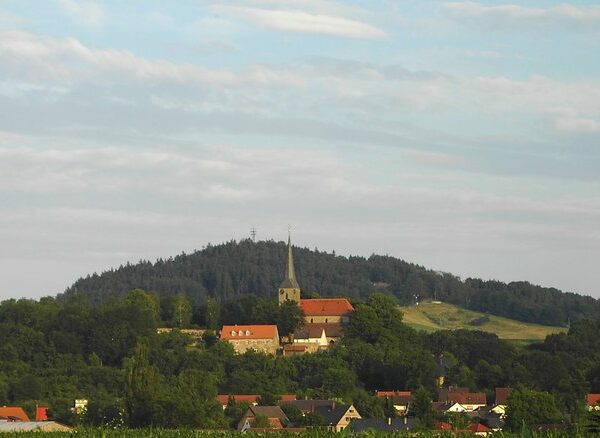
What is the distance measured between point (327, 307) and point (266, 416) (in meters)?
56.9

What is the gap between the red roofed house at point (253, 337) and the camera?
15138 centimetres

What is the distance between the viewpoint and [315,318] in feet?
541

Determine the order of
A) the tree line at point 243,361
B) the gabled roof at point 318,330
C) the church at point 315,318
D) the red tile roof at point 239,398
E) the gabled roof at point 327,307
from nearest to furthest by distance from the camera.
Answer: the red tile roof at point 239,398 < the tree line at point 243,361 < the church at point 315,318 < the gabled roof at point 318,330 < the gabled roof at point 327,307

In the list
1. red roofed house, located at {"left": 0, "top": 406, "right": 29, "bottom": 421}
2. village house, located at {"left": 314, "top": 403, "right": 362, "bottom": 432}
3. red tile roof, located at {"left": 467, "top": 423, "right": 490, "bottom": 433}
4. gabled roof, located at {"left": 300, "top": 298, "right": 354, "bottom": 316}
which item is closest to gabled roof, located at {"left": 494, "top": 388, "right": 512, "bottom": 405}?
village house, located at {"left": 314, "top": 403, "right": 362, "bottom": 432}

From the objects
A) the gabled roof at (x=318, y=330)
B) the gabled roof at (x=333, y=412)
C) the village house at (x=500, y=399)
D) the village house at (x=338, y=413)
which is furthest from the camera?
the gabled roof at (x=318, y=330)

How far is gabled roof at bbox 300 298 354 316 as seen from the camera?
16462 centimetres

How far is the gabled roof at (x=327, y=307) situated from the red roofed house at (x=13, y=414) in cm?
5567

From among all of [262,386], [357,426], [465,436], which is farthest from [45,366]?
[465,436]

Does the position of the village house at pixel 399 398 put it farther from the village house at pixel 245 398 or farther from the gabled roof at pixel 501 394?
the village house at pixel 245 398

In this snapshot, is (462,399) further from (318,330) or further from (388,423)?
(318,330)

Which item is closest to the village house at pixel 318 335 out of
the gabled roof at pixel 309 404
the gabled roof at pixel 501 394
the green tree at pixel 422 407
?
the gabled roof at pixel 501 394

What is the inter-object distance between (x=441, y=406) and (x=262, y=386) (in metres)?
18.3

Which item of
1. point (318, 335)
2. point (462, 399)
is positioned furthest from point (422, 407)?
point (318, 335)

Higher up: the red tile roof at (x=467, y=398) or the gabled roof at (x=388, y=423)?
the red tile roof at (x=467, y=398)
